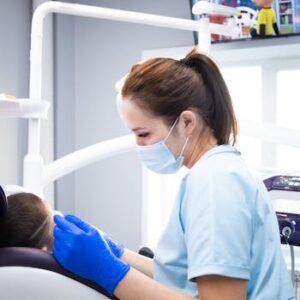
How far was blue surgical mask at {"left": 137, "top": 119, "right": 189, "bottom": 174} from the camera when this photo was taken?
106cm

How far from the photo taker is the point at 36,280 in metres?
0.91

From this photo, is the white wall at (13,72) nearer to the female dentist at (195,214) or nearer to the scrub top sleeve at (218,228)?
the female dentist at (195,214)

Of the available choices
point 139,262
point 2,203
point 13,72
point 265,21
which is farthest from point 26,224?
point 13,72

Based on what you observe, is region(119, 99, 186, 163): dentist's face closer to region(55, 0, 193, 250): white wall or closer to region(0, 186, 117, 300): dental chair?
region(0, 186, 117, 300): dental chair

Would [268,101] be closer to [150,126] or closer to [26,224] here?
[150,126]

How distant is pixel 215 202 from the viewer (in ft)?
2.79

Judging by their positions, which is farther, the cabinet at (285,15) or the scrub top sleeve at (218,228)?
the cabinet at (285,15)

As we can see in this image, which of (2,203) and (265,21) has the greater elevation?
(265,21)

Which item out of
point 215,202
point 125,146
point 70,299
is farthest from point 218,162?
point 125,146

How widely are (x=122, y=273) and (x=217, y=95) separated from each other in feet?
1.46

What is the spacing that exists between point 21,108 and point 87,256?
817 mm

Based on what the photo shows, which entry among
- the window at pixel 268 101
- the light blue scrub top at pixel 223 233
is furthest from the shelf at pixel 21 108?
the window at pixel 268 101

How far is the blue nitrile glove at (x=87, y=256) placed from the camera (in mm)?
896

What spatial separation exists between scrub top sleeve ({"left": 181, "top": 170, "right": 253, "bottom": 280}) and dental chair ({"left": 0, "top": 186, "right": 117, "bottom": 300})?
0.75 ft
